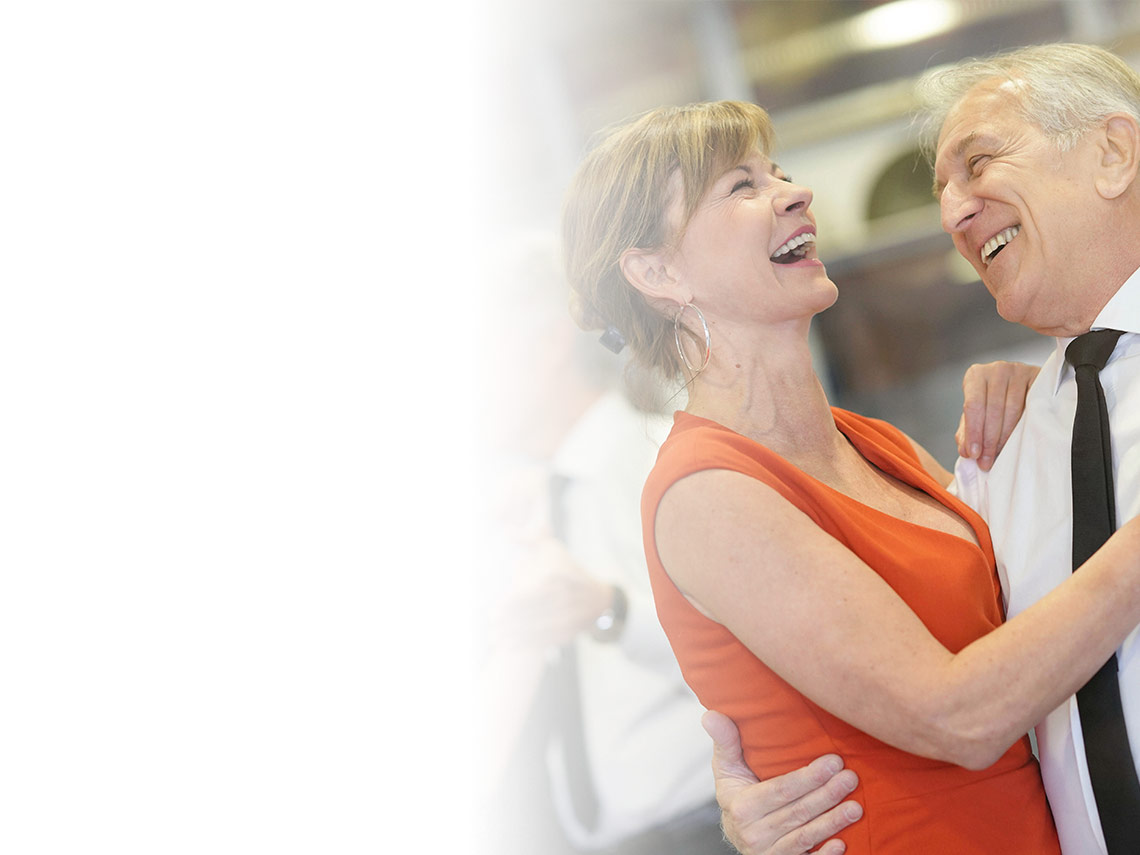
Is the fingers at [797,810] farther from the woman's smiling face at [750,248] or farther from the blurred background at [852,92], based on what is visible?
the blurred background at [852,92]

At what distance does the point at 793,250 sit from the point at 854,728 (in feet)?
1.75

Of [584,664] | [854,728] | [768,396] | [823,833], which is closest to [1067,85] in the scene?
[768,396]

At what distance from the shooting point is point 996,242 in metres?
1.20

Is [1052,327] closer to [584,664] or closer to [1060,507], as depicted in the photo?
[1060,507]

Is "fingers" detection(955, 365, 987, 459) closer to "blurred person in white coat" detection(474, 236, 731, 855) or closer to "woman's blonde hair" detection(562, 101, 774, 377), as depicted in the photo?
"woman's blonde hair" detection(562, 101, 774, 377)

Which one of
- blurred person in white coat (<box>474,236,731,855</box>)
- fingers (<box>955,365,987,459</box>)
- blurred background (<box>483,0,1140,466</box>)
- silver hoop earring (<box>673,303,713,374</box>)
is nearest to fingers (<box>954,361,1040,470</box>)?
fingers (<box>955,365,987,459</box>)

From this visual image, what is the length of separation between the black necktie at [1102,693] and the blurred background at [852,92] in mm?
3122

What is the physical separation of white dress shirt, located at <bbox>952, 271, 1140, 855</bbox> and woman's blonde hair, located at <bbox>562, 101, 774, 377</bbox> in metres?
0.42

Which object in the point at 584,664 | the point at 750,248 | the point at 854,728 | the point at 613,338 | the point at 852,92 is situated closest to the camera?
the point at 854,728

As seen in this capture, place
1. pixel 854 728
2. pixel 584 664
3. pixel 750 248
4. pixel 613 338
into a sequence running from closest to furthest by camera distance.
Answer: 1. pixel 854 728
2. pixel 750 248
3. pixel 613 338
4. pixel 584 664

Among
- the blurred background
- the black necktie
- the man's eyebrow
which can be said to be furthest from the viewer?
the blurred background

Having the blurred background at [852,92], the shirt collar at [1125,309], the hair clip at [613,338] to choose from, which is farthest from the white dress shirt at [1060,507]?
the blurred background at [852,92]

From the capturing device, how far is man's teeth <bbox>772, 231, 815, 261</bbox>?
116 centimetres

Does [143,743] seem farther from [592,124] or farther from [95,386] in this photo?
[592,124]
